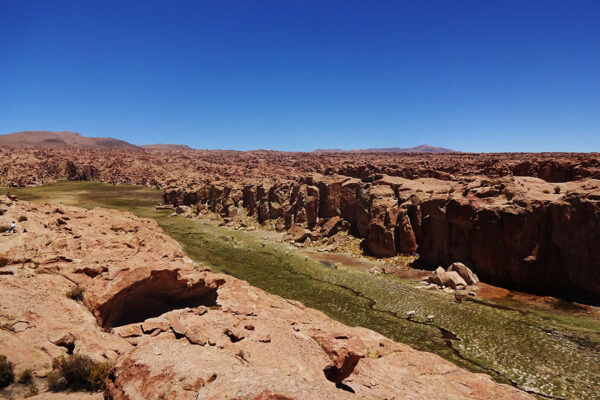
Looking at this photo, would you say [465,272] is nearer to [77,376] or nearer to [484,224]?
[484,224]

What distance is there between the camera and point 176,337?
41.6 feet

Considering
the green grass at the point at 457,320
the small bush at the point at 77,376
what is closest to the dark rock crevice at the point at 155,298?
the small bush at the point at 77,376

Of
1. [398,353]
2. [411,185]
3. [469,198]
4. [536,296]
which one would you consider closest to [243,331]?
[398,353]

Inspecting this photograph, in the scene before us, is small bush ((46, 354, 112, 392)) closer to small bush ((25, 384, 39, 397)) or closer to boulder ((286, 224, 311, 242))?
small bush ((25, 384, 39, 397))

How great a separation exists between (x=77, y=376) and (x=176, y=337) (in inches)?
158

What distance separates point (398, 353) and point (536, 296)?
18.3 m

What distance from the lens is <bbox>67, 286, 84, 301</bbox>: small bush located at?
1374cm

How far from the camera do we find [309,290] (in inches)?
1105

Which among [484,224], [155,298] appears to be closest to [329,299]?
[155,298]

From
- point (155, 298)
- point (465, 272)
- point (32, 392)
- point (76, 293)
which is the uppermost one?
point (76, 293)

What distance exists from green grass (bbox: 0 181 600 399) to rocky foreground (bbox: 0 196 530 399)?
5.31 m

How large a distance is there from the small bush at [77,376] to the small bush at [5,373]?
32.4 inches

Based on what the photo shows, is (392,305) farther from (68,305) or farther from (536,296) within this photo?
(68,305)

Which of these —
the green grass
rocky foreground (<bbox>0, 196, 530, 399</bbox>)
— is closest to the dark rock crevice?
rocky foreground (<bbox>0, 196, 530, 399</bbox>)
